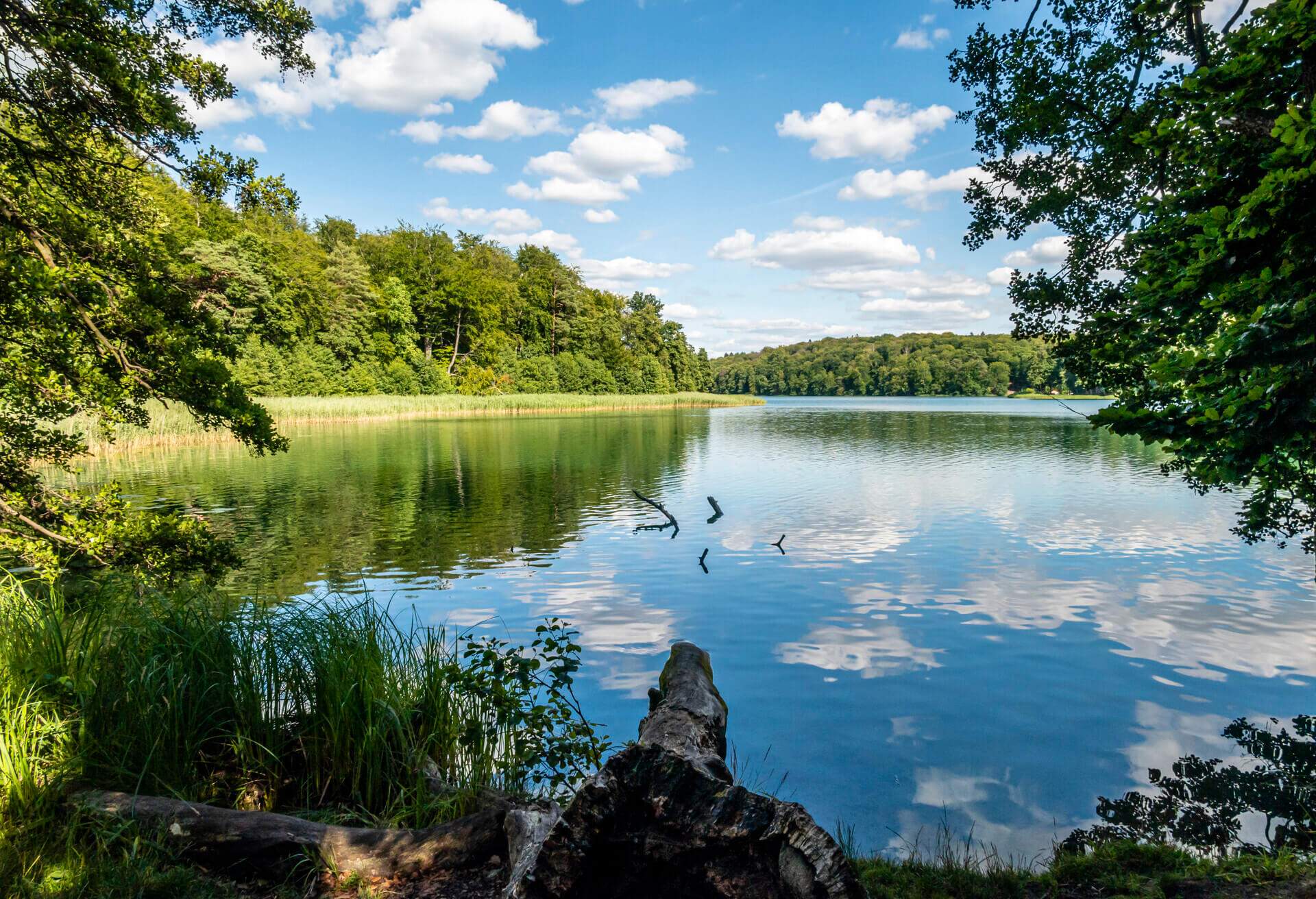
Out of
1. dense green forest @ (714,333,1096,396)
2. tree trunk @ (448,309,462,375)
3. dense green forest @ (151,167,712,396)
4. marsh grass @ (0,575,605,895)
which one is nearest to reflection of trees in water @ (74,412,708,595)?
marsh grass @ (0,575,605,895)

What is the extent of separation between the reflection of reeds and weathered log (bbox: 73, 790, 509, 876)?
10312 millimetres

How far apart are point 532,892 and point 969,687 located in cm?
636

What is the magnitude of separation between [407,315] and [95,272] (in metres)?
66.5

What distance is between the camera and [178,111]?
711cm

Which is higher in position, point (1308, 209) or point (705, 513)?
point (1308, 209)

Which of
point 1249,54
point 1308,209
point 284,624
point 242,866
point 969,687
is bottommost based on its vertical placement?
point 969,687

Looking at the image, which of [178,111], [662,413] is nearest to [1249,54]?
[178,111]

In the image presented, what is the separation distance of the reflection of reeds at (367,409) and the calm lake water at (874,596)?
3680mm

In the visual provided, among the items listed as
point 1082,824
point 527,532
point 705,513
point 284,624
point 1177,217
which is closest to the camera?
point 1177,217

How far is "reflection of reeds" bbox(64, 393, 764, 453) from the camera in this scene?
26016 millimetres

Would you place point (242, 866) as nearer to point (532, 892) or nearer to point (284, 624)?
point (532, 892)

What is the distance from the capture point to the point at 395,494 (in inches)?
759

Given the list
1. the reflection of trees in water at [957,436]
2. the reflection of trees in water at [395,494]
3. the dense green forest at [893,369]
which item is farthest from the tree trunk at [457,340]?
the dense green forest at [893,369]

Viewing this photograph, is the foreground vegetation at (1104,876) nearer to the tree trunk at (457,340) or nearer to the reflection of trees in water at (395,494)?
the reflection of trees in water at (395,494)
